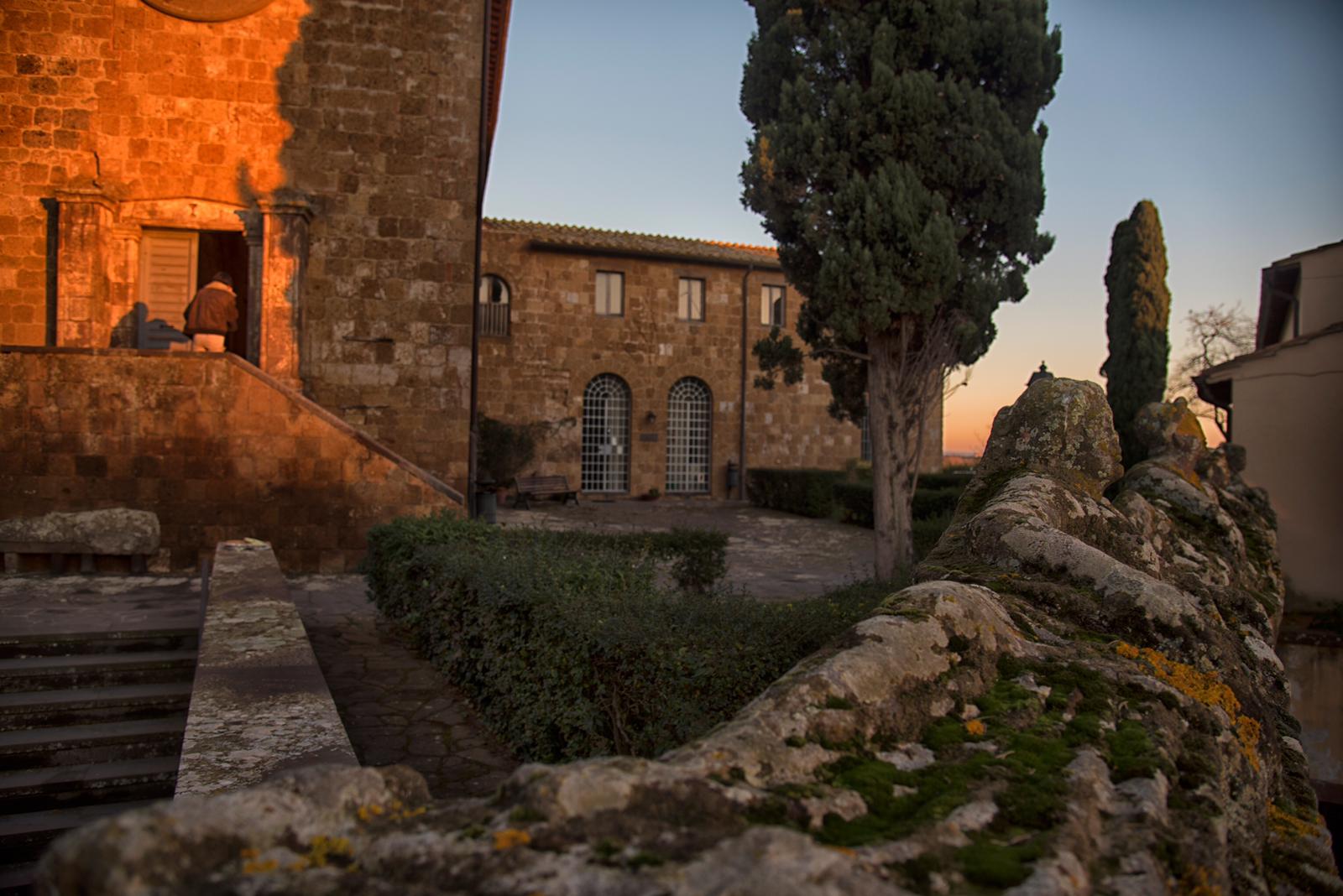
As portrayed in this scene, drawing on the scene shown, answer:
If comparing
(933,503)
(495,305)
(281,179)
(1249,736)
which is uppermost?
Result: (495,305)

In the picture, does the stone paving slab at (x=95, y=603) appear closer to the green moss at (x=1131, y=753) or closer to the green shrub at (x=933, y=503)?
the green moss at (x=1131, y=753)

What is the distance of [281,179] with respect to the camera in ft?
38.8

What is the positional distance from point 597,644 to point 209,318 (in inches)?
349

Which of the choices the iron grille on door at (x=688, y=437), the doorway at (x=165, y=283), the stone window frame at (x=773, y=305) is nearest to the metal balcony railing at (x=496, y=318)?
the iron grille on door at (x=688, y=437)

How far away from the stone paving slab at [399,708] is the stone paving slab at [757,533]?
279cm

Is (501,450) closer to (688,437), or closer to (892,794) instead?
(688,437)

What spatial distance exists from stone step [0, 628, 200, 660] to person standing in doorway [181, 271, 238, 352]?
5782 mm

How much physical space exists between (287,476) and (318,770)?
9298 mm

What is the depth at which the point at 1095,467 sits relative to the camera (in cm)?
382

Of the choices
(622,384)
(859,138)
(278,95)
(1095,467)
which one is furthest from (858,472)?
(1095,467)

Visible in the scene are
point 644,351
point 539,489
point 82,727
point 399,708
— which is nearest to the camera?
point 82,727

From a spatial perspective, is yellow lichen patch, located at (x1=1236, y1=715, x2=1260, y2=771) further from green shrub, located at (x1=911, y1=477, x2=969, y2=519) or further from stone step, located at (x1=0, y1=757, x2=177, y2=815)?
green shrub, located at (x1=911, y1=477, x2=969, y2=519)

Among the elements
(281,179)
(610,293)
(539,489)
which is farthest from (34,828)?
(610,293)

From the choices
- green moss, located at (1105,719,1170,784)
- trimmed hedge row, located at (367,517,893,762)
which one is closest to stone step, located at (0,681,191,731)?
A: trimmed hedge row, located at (367,517,893,762)
